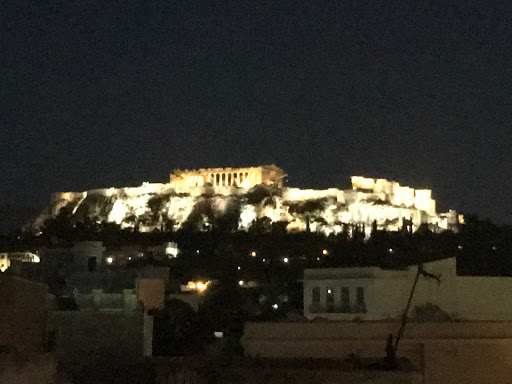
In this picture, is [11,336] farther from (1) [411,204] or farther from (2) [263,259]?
(1) [411,204]

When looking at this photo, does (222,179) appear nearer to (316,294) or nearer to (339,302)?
(316,294)

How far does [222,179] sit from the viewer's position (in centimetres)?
7869

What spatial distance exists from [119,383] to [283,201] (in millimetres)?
63828

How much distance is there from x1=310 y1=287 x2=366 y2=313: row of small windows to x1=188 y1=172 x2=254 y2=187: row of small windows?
188 ft

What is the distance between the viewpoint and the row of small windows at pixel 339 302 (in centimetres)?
1927

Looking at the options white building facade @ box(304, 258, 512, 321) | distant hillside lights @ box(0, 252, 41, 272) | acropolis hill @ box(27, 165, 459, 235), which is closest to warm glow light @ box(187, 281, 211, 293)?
distant hillside lights @ box(0, 252, 41, 272)

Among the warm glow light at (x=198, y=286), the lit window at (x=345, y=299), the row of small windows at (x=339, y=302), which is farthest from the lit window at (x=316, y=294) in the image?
the warm glow light at (x=198, y=286)

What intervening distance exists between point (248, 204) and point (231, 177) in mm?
8657

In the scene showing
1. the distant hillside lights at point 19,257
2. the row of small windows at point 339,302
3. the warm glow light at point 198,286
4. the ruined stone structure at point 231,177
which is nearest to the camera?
the row of small windows at point 339,302

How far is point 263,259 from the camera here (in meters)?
47.2

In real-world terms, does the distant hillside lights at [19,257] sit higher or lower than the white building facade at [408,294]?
higher

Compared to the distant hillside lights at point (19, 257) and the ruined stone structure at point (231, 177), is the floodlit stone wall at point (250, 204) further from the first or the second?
the distant hillside lights at point (19, 257)

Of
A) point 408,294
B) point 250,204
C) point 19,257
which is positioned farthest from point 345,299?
point 250,204

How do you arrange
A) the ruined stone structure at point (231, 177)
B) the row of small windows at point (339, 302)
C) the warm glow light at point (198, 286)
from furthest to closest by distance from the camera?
the ruined stone structure at point (231, 177) < the warm glow light at point (198, 286) < the row of small windows at point (339, 302)
